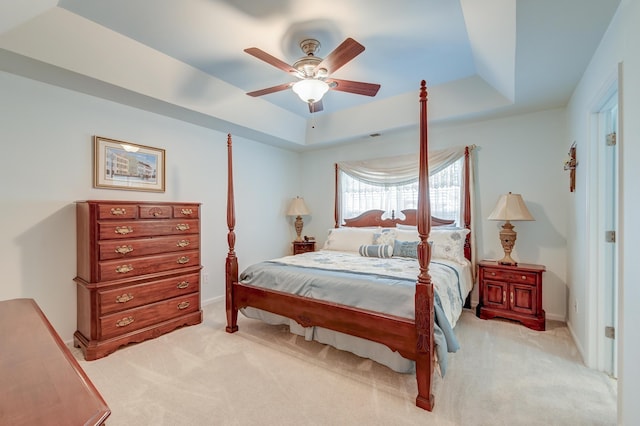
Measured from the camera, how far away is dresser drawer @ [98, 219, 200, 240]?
263 centimetres

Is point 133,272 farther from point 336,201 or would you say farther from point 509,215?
point 509,215

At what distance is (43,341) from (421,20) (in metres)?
2.92

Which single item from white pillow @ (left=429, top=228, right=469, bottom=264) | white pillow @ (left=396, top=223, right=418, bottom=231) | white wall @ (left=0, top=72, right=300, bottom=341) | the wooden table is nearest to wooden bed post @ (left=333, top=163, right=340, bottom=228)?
white pillow @ (left=396, top=223, right=418, bottom=231)

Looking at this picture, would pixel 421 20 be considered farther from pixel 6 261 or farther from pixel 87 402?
pixel 6 261

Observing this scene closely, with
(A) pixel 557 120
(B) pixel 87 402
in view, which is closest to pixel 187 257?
(B) pixel 87 402

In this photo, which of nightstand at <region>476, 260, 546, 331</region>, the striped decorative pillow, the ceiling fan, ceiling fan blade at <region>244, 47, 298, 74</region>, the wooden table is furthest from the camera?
the striped decorative pillow

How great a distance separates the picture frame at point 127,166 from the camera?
116 inches

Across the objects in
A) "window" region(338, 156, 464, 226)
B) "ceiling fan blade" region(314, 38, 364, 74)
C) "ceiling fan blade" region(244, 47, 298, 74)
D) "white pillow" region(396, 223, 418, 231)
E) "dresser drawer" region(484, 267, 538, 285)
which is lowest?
"dresser drawer" region(484, 267, 538, 285)

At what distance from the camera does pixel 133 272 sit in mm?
2795

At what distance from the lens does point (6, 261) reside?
2.44 metres

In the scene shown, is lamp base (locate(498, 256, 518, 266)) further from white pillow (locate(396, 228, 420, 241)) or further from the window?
white pillow (locate(396, 228, 420, 241))

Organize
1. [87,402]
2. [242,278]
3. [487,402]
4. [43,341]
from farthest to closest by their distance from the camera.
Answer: [242,278]
[487,402]
[43,341]
[87,402]

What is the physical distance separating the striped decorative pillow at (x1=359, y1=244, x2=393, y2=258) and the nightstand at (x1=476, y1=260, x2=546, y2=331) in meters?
1.04

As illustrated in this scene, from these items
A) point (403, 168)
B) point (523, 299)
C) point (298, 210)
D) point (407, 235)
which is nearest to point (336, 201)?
point (298, 210)
